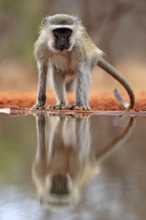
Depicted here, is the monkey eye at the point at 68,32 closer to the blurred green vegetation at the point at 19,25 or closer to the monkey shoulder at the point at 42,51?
the monkey shoulder at the point at 42,51

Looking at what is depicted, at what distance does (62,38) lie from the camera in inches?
291

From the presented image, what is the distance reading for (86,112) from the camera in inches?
264

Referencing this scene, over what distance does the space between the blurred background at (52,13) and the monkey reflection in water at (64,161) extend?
9.96m

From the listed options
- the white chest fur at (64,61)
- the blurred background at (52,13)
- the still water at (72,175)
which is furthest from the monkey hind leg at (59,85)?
the blurred background at (52,13)

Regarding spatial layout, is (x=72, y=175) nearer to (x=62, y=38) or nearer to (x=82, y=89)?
(x=82, y=89)

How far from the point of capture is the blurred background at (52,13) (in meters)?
14.5

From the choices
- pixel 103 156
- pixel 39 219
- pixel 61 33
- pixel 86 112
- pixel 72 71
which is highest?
pixel 61 33

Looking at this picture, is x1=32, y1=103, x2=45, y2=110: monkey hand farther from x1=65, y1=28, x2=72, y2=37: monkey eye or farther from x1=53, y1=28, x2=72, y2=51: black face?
x1=65, y1=28, x2=72, y2=37: monkey eye

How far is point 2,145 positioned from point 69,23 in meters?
4.26

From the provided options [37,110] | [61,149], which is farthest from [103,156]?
[37,110]

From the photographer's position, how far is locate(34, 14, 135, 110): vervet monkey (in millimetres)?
7158

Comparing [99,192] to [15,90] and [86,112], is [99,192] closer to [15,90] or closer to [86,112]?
[86,112]

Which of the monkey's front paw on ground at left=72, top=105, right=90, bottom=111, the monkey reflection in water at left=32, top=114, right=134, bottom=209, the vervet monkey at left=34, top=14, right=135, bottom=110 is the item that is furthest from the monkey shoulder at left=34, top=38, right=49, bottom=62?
the monkey reflection in water at left=32, top=114, right=134, bottom=209

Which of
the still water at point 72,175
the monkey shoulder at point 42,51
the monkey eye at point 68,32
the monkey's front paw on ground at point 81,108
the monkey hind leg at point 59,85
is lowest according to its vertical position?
the still water at point 72,175
